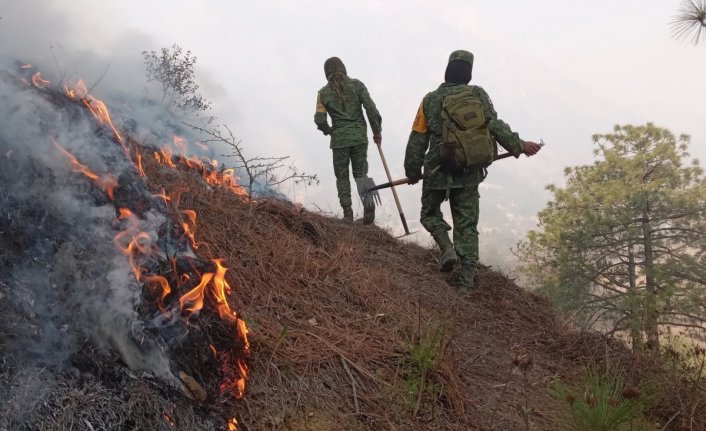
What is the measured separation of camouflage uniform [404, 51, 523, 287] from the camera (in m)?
4.43

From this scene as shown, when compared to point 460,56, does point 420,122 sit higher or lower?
Result: lower

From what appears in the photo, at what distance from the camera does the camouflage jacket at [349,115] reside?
6098mm

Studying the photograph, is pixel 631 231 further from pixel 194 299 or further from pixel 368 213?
pixel 194 299

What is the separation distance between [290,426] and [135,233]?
120 cm

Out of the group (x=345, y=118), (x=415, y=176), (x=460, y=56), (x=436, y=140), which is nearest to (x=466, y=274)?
(x=415, y=176)

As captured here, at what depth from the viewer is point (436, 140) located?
462 centimetres

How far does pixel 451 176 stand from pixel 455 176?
0.13ft

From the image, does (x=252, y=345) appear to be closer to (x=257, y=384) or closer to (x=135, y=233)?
(x=257, y=384)

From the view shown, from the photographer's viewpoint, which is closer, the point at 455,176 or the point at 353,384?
the point at 353,384

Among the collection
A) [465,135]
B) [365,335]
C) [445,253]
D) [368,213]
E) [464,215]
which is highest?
[465,135]

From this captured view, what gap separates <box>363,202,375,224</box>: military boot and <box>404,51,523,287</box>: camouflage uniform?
Answer: 1.06 meters

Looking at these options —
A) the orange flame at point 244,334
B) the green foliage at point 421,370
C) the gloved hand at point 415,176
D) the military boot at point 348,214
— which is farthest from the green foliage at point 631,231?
the orange flame at point 244,334

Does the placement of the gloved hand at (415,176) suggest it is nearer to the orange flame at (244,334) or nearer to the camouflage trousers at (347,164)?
the camouflage trousers at (347,164)

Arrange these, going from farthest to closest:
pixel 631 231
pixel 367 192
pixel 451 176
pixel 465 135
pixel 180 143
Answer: pixel 631 231 → pixel 180 143 → pixel 367 192 → pixel 451 176 → pixel 465 135
